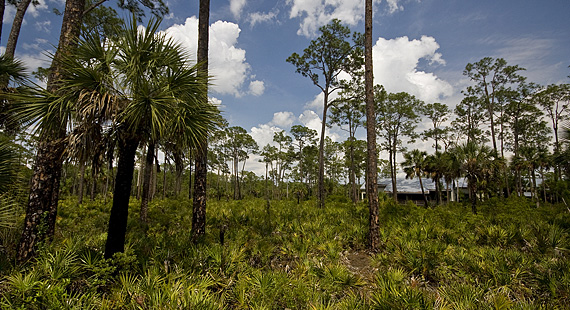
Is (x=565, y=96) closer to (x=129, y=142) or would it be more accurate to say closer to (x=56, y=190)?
(x=129, y=142)

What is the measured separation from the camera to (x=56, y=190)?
23.0ft

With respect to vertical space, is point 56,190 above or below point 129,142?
below

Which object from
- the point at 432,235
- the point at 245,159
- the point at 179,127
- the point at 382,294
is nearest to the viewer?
the point at 382,294

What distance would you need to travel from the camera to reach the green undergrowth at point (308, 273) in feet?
13.6

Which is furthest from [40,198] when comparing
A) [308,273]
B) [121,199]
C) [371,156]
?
[371,156]

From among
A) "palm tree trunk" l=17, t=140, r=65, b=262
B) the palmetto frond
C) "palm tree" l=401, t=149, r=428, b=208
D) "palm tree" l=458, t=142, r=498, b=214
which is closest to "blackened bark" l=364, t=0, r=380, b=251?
"palm tree trunk" l=17, t=140, r=65, b=262

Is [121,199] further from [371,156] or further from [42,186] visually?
[371,156]

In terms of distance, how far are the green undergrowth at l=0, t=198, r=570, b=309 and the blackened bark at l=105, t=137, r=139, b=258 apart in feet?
1.00

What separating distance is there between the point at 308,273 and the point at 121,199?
4.58m

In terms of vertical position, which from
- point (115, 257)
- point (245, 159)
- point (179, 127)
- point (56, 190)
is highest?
point (245, 159)

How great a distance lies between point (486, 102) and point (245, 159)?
35128 mm

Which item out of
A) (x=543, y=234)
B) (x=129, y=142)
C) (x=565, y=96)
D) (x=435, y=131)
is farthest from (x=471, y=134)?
(x=129, y=142)

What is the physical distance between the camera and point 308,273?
19.9 ft

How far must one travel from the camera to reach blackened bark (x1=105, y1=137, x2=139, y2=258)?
5188mm
